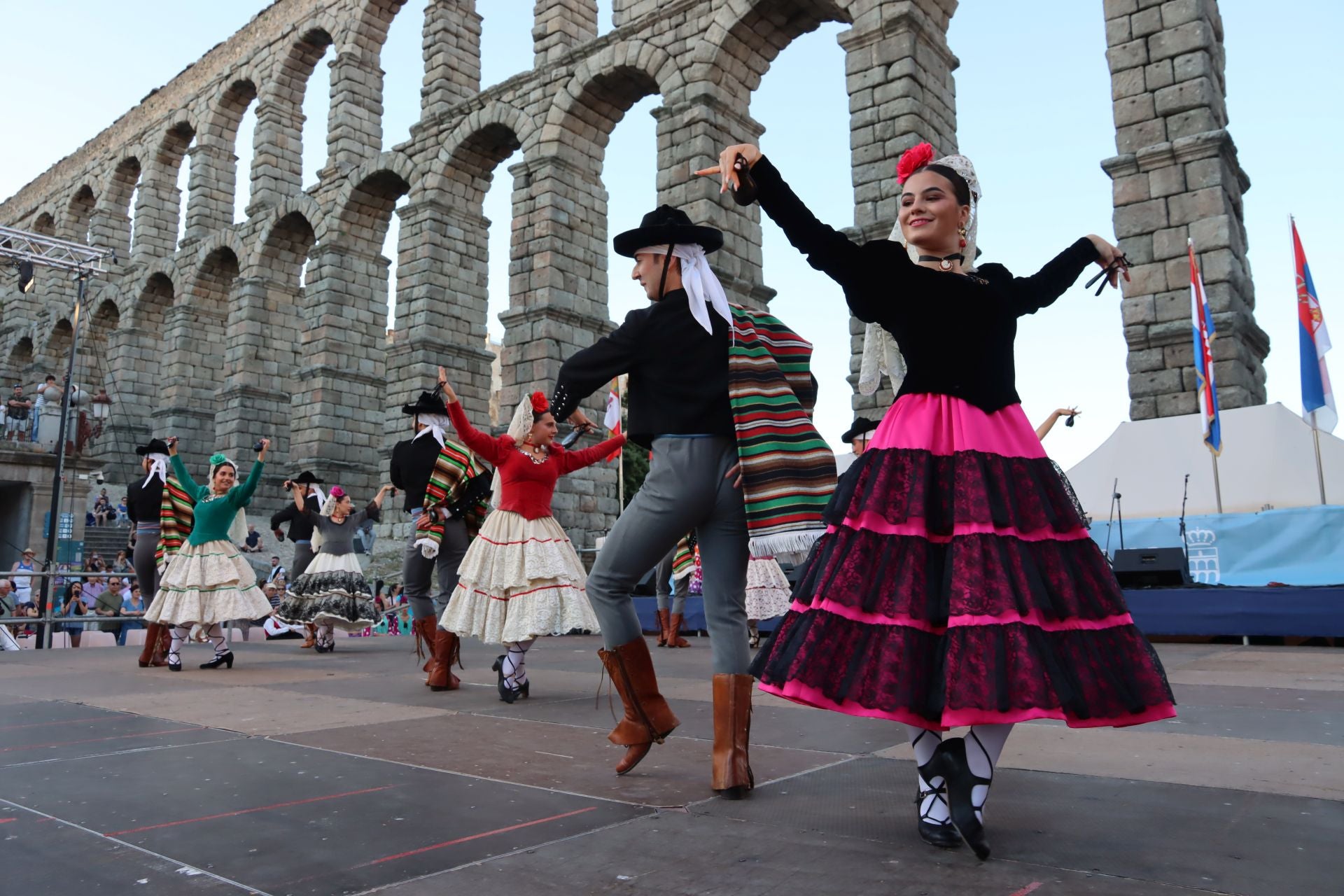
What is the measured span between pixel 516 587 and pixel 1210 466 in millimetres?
7481

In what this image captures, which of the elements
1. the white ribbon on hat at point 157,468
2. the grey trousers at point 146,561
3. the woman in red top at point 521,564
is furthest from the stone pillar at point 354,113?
the woman in red top at point 521,564

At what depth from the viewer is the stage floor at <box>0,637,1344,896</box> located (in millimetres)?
2064

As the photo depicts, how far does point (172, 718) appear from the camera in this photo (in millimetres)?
4711

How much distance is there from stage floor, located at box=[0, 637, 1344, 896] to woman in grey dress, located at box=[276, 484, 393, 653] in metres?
4.01

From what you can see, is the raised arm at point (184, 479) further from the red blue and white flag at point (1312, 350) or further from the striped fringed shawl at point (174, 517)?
the red blue and white flag at point (1312, 350)

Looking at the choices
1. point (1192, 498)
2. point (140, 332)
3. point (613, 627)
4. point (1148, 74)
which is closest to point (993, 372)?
point (613, 627)

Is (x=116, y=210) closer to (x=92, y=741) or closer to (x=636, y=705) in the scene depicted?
(x=92, y=741)

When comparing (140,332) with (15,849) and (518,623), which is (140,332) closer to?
(518,623)

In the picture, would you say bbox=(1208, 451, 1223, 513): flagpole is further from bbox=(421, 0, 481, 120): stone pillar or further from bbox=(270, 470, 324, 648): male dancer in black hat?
bbox=(421, 0, 481, 120): stone pillar

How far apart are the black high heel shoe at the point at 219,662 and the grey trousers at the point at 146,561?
1.44 meters

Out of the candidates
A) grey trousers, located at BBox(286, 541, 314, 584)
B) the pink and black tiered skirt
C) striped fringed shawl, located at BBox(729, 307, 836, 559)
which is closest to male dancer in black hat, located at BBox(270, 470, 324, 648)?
grey trousers, located at BBox(286, 541, 314, 584)

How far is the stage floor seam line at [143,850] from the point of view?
2049 mm

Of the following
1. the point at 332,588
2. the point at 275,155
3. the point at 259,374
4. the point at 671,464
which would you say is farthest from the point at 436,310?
the point at 671,464

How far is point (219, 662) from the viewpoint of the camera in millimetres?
7637
